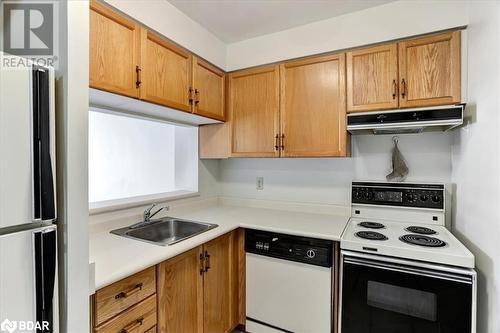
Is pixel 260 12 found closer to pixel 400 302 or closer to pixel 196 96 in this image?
pixel 196 96

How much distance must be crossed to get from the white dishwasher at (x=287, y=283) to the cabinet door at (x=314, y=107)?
70cm

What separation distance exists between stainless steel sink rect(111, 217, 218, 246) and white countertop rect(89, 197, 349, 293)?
0.09 metres

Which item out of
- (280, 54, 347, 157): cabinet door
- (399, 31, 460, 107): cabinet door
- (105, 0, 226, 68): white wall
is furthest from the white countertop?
(105, 0, 226, 68): white wall

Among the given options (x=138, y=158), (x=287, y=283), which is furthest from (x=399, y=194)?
(x=138, y=158)

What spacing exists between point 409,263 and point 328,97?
47.8 inches

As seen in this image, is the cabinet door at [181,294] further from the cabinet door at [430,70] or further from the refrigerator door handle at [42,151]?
the cabinet door at [430,70]

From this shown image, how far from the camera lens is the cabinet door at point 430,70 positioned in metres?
1.58

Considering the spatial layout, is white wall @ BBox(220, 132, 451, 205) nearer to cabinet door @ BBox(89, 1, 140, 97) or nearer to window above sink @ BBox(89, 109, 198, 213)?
window above sink @ BBox(89, 109, 198, 213)

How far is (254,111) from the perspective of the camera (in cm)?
220

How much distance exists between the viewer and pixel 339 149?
188cm

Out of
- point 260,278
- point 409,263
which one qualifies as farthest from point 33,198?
point 409,263

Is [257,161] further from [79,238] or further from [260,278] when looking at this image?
[79,238]

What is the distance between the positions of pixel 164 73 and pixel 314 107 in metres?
1.12

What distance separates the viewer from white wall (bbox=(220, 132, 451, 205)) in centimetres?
189
